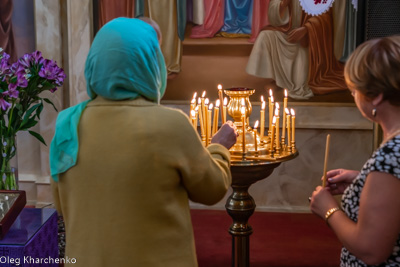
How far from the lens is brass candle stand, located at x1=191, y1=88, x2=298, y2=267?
2.72 metres

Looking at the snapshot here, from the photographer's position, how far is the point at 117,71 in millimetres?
1778

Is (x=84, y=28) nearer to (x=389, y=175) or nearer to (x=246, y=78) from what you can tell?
(x=246, y=78)

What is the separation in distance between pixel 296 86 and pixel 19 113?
2.77 meters

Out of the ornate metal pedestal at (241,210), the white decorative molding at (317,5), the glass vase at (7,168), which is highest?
the white decorative molding at (317,5)

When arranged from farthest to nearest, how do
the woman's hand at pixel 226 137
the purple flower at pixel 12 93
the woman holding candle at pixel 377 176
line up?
the purple flower at pixel 12 93 < the woman's hand at pixel 226 137 < the woman holding candle at pixel 377 176

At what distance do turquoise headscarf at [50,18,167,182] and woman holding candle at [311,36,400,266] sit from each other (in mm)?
600

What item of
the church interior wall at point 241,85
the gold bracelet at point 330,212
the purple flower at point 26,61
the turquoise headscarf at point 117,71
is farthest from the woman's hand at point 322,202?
the church interior wall at point 241,85

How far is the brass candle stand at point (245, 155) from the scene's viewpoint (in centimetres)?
272

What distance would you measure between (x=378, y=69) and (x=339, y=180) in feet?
1.76

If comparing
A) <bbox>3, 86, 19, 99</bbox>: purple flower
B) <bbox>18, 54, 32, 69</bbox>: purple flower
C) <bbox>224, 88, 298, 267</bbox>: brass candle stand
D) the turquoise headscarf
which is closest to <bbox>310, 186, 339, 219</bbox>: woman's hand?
the turquoise headscarf

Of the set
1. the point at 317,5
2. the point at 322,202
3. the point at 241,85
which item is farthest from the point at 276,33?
the point at 322,202

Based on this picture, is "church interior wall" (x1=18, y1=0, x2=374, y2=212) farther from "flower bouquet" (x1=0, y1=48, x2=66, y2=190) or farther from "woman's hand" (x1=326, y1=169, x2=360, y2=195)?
"woman's hand" (x1=326, y1=169, x2=360, y2=195)

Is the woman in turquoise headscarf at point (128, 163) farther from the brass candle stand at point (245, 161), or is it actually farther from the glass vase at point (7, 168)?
the glass vase at point (7, 168)

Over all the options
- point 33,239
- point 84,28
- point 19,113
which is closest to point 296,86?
point 84,28
